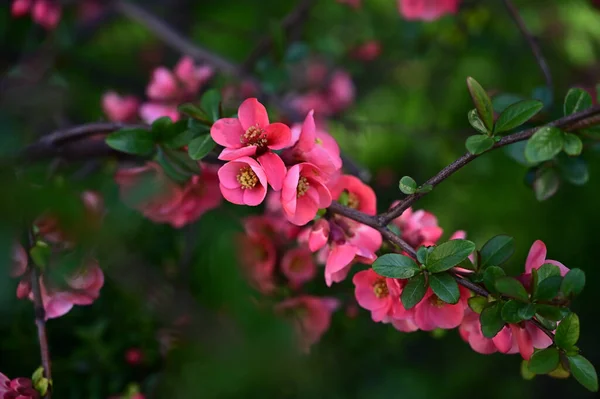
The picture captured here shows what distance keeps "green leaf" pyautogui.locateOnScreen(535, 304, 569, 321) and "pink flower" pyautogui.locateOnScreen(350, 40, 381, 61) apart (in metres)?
1.09

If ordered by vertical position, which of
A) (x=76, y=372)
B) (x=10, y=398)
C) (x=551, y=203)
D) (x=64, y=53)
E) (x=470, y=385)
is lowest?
(x=470, y=385)

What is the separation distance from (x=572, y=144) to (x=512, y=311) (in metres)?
0.17

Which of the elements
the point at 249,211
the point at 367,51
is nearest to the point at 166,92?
the point at 249,211

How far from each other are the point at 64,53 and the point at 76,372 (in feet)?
2.66

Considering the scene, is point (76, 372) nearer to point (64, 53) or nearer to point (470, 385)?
point (64, 53)

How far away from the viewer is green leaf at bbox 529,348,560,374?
19.8 inches

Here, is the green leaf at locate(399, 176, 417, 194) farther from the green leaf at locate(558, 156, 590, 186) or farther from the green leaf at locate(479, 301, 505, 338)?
the green leaf at locate(558, 156, 590, 186)

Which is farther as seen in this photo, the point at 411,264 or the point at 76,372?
the point at 76,372

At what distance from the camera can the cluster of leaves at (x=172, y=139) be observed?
60 centimetres

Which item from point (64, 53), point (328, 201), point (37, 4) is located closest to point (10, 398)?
Answer: point (328, 201)

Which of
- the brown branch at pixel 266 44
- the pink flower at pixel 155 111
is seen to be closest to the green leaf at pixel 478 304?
the pink flower at pixel 155 111

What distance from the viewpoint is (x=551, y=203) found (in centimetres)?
168

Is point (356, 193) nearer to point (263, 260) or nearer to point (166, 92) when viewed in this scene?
point (263, 260)

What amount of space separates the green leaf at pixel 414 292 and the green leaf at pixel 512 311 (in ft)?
0.25
